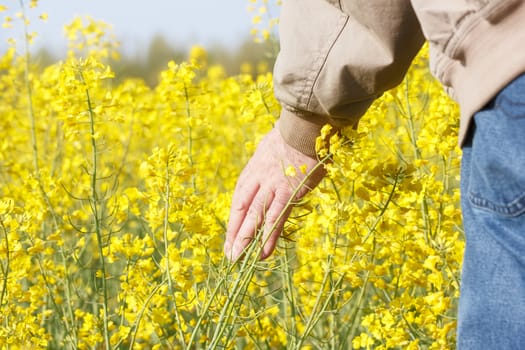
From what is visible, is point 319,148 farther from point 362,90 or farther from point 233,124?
point 233,124

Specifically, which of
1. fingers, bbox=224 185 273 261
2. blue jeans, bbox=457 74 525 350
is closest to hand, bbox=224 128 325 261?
fingers, bbox=224 185 273 261

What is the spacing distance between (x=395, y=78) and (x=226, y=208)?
4.10ft

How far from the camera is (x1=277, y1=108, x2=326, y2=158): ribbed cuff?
5.34ft

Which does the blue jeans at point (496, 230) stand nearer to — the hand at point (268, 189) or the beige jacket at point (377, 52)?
the beige jacket at point (377, 52)

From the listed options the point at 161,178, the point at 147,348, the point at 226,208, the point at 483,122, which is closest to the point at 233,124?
the point at 147,348

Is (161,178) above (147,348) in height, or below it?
above

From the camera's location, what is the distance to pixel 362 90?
1437mm

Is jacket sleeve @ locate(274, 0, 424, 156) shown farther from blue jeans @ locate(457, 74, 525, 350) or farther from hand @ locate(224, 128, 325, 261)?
blue jeans @ locate(457, 74, 525, 350)

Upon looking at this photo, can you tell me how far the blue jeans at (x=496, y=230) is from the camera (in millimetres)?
1043

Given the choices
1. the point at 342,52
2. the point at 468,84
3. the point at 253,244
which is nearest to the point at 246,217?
the point at 253,244

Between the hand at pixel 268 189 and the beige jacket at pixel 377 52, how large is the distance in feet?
0.13

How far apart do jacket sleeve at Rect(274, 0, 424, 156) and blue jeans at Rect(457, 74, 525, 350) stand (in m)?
0.28

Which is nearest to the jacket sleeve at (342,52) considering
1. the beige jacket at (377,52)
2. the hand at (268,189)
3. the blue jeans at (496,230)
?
the beige jacket at (377,52)

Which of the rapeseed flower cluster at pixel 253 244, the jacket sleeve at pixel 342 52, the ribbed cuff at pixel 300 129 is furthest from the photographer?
the rapeseed flower cluster at pixel 253 244
